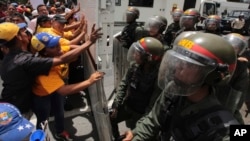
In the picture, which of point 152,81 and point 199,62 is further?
point 152,81

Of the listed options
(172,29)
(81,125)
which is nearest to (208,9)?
(172,29)

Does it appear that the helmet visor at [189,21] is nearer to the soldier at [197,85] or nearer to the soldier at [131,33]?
the soldier at [131,33]

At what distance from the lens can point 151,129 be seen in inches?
73.0

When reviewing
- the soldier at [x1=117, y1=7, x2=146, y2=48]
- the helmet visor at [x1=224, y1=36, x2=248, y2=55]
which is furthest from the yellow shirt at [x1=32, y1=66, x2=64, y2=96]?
the soldier at [x1=117, y1=7, x2=146, y2=48]

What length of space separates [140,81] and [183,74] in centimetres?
130

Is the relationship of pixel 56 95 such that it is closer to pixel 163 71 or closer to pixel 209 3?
pixel 163 71

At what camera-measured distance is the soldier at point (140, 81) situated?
2707mm

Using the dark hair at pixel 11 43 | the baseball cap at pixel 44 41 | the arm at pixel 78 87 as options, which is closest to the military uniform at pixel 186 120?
the arm at pixel 78 87

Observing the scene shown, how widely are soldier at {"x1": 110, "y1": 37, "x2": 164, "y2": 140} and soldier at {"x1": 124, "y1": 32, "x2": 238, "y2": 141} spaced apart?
0.97m

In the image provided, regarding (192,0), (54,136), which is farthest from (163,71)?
(192,0)

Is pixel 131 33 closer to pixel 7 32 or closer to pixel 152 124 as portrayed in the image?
pixel 7 32

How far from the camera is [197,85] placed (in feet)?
4.84

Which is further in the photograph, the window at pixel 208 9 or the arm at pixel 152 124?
the window at pixel 208 9

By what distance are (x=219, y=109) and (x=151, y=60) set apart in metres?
1.33
